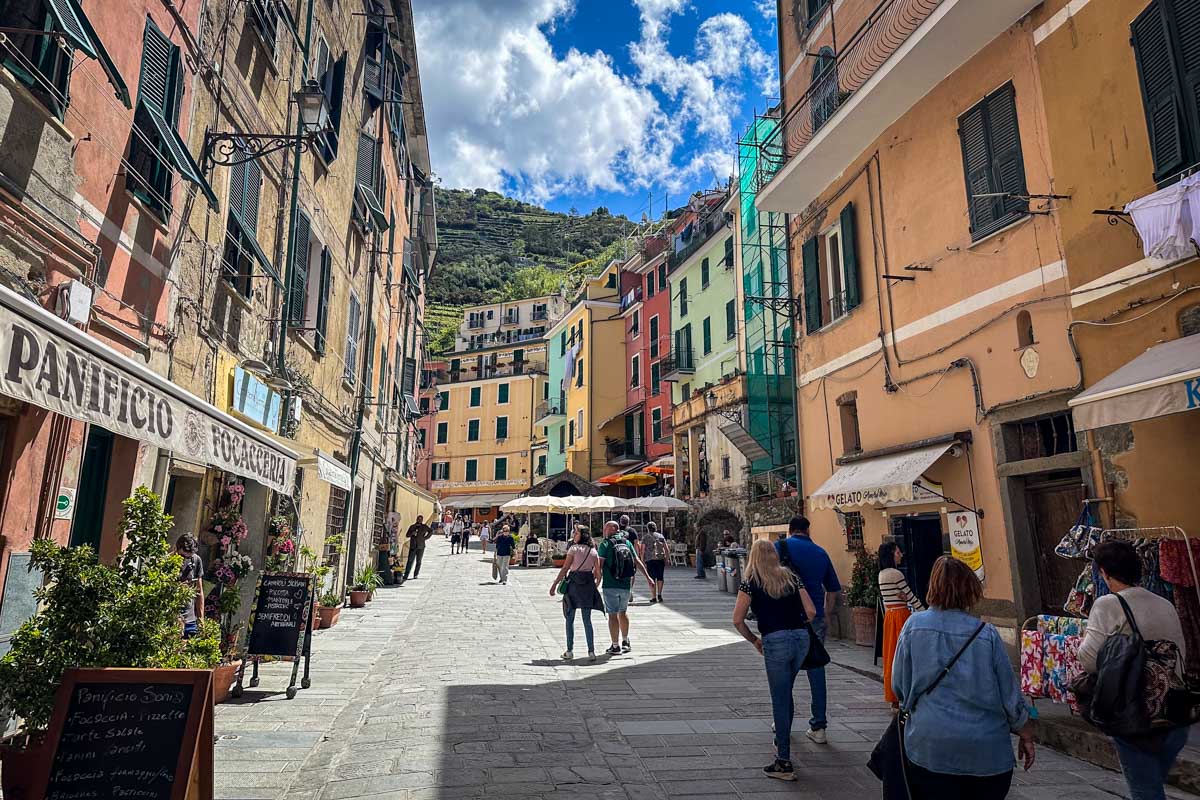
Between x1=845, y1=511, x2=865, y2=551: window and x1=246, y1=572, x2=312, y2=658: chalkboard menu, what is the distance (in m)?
8.12

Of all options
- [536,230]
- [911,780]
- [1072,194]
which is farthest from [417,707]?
[536,230]

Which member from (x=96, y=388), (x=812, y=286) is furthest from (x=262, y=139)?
(x=812, y=286)

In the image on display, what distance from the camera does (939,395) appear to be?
9.66 m

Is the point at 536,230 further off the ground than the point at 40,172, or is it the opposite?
the point at 536,230

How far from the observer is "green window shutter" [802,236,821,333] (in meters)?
13.2

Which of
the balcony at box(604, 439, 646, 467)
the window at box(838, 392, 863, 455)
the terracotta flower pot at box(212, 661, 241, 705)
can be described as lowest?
the terracotta flower pot at box(212, 661, 241, 705)

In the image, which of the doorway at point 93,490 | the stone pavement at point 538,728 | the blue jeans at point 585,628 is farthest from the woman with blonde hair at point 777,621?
the doorway at point 93,490

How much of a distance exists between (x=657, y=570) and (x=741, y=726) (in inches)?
378

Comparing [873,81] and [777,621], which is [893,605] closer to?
[777,621]

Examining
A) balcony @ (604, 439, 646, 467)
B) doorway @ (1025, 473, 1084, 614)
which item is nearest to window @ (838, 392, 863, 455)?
doorway @ (1025, 473, 1084, 614)

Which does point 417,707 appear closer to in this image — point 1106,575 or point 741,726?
point 741,726

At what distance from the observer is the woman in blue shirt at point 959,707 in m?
3.07

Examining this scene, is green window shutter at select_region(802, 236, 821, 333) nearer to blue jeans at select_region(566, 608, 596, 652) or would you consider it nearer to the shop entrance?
the shop entrance

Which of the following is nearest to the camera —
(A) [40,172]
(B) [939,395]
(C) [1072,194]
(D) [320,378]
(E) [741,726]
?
(A) [40,172]
